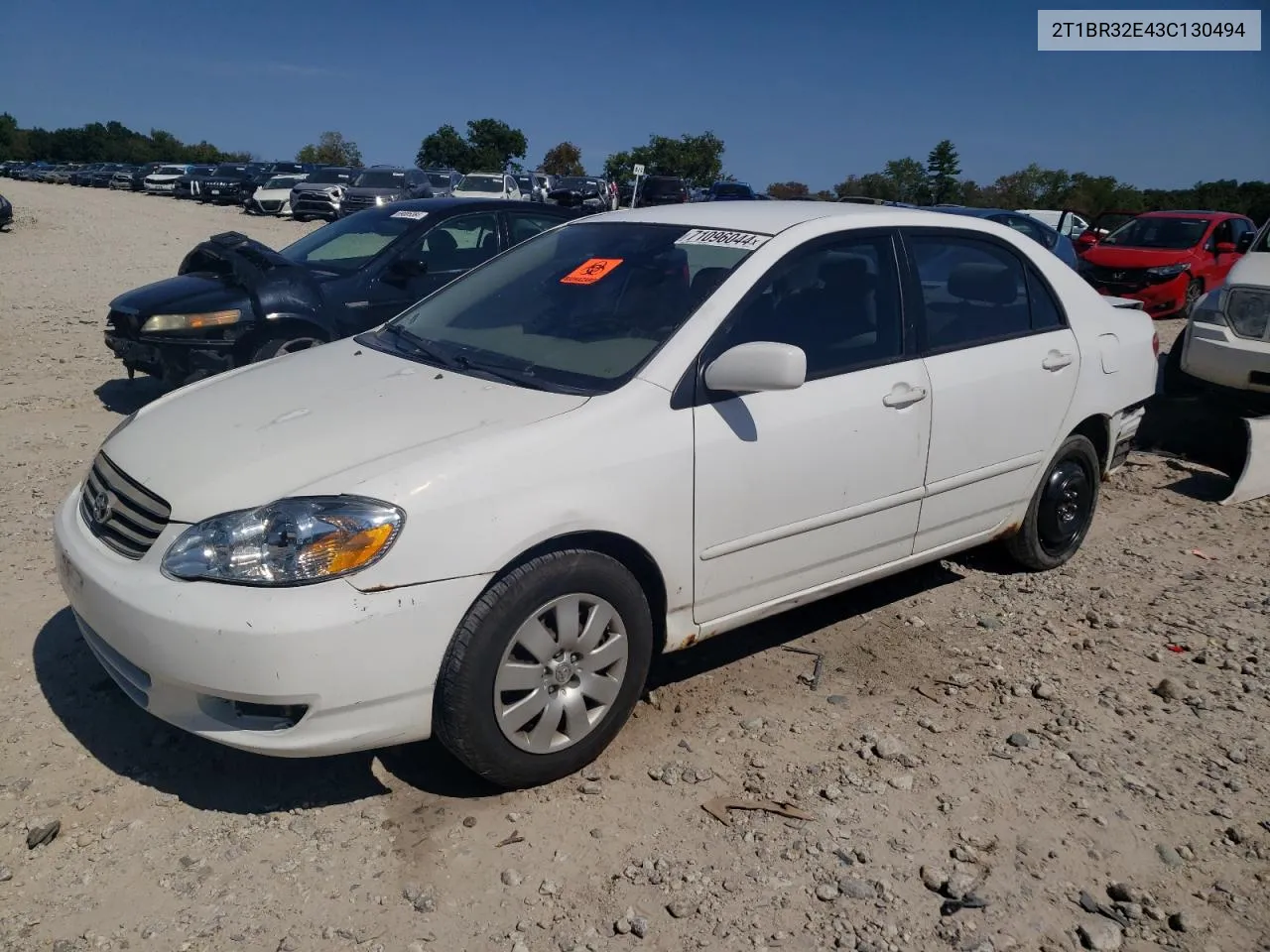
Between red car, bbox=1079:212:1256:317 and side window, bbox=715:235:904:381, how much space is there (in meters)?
12.1

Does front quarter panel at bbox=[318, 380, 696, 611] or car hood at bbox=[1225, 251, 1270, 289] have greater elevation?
car hood at bbox=[1225, 251, 1270, 289]

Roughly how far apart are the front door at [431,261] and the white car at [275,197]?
27.9 meters

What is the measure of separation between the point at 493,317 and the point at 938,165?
53.3 metres

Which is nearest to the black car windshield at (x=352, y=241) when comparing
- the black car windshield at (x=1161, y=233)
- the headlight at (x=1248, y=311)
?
the headlight at (x=1248, y=311)

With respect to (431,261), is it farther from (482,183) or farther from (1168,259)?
(482,183)

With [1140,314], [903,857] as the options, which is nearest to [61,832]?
[903,857]

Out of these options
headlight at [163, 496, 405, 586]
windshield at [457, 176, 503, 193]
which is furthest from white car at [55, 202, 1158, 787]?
windshield at [457, 176, 503, 193]

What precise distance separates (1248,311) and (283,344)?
6.82 meters

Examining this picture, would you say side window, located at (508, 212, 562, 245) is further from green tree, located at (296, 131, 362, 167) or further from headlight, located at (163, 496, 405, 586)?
green tree, located at (296, 131, 362, 167)

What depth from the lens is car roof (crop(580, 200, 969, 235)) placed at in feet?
12.4

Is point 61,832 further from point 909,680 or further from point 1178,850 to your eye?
point 1178,850

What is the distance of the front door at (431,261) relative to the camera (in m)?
7.12

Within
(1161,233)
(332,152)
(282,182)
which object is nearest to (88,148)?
(332,152)

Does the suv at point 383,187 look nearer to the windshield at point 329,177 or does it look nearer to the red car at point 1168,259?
the windshield at point 329,177
